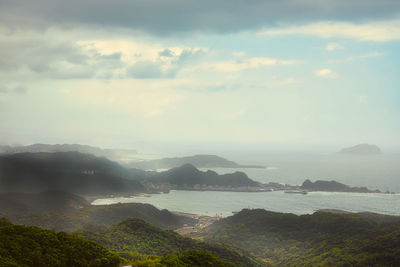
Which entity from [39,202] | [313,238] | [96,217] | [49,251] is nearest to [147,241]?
[49,251]

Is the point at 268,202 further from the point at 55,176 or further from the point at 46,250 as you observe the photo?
the point at 46,250

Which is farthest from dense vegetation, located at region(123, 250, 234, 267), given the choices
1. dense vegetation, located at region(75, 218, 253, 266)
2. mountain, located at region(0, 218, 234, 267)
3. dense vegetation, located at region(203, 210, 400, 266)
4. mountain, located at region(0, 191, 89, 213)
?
mountain, located at region(0, 191, 89, 213)

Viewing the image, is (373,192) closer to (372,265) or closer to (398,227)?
(398,227)

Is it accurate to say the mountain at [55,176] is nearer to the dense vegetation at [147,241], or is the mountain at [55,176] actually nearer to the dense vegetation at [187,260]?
the dense vegetation at [147,241]

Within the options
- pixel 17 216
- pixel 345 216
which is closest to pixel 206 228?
pixel 345 216

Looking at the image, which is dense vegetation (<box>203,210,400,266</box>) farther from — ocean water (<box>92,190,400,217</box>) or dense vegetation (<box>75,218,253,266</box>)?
ocean water (<box>92,190,400,217</box>)

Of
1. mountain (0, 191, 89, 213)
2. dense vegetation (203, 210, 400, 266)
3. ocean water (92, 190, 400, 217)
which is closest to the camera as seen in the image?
dense vegetation (203, 210, 400, 266)

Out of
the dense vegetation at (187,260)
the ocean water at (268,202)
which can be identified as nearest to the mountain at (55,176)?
the ocean water at (268,202)
